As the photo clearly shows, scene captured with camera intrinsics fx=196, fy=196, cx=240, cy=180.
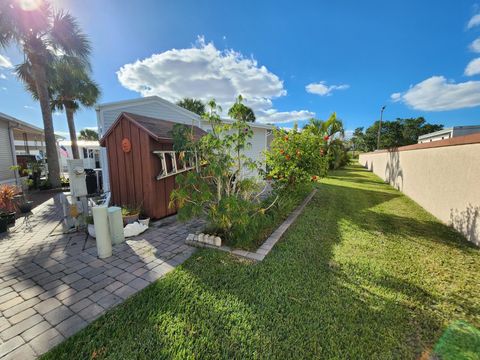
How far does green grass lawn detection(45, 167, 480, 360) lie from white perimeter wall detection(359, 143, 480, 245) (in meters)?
0.75

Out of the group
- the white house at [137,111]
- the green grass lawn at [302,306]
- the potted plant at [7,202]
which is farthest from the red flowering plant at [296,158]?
the potted plant at [7,202]

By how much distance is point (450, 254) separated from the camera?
11.8ft

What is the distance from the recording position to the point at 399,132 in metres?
42.3

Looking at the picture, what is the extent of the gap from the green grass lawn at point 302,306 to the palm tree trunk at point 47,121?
11.4 meters

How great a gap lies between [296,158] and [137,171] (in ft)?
14.7

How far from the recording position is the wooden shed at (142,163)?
4.85 metres

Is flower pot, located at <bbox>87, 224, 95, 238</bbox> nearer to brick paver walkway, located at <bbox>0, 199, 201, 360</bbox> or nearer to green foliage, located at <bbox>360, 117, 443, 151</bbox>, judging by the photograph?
brick paver walkway, located at <bbox>0, 199, 201, 360</bbox>

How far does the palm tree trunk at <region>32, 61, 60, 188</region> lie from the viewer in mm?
9305

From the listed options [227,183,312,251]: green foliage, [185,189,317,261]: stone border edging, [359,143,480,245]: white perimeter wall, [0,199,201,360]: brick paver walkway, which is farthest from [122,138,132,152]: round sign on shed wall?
[359,143,480,245]: white perimeter wall

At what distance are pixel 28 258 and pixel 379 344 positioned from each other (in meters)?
5.19

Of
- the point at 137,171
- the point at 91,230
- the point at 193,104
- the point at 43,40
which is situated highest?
the point at 193,104

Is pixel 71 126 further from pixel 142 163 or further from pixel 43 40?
pixel 142 163

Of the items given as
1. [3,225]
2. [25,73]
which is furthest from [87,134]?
[3,225]

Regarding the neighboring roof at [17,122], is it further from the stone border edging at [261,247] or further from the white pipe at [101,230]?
the stone border edging at [261,247]
